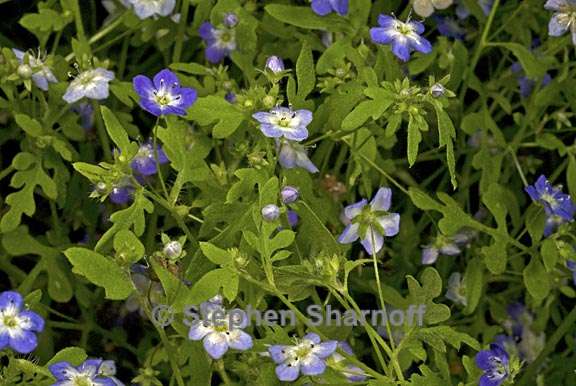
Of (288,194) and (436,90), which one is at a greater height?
(436,90)

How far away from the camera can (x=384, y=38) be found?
8.23ft

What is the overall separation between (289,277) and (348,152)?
91 centimetres

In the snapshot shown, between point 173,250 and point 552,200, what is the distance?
3.31ft

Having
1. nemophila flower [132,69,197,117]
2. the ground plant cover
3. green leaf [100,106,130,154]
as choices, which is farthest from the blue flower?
green leaf [100,106,130,154]

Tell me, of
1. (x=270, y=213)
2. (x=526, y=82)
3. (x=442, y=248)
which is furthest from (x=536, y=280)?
(x=270, y=213)

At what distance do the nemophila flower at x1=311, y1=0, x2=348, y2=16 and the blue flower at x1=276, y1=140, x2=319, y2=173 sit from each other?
1.21 feet

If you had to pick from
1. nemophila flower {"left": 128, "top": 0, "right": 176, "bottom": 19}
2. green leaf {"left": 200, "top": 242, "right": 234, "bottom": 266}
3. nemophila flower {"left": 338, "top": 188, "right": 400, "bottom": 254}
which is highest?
nemophila flower {"left": 128, "top": 0, "right": 176, "bottom": 19}

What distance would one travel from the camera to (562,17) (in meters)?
A: 2.77

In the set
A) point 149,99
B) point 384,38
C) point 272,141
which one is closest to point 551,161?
point 384,38

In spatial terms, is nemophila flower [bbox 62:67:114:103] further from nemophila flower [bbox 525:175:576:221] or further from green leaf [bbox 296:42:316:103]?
nemophila flower [bbox 525:175:576:221]

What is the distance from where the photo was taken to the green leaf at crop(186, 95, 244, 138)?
2293 millimetres

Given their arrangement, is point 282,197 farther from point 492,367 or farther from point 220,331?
point 492,367

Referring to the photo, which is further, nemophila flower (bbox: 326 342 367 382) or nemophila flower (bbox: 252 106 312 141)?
nemophila flower (bbox: 252 106 312 141)

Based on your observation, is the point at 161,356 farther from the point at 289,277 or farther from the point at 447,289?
the point at 447,289
